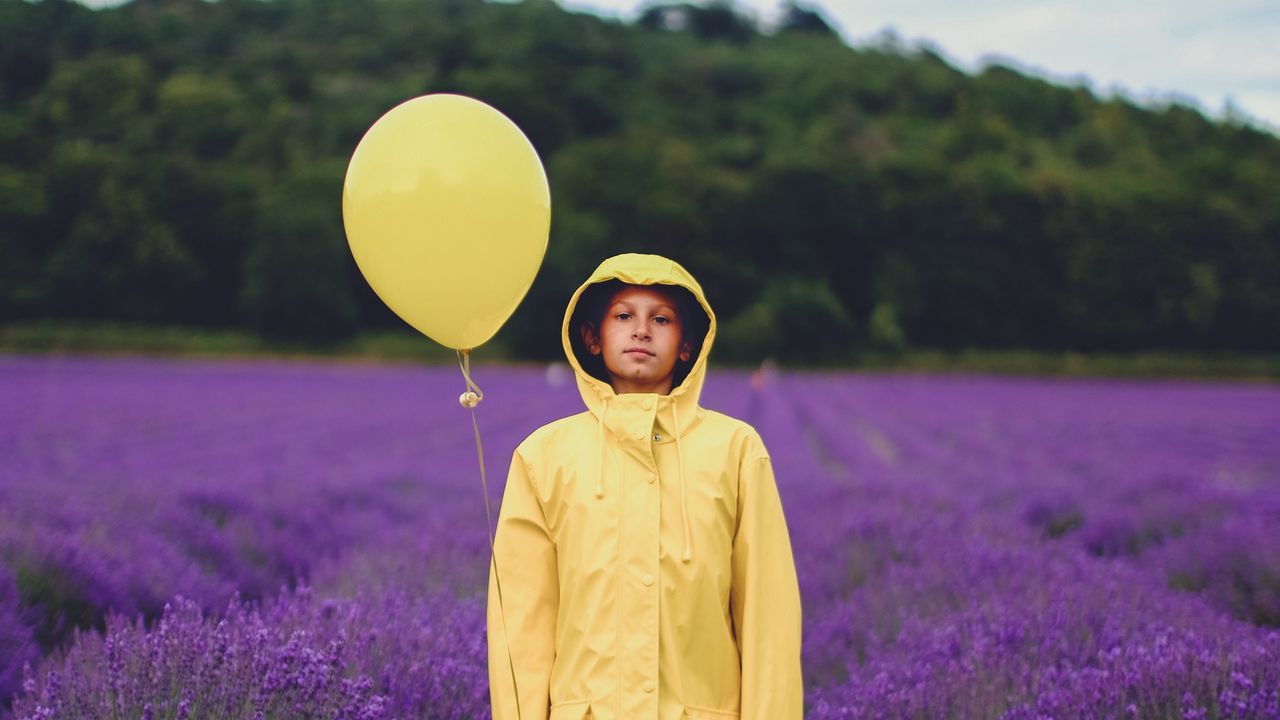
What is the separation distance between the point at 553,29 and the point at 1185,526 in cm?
6956

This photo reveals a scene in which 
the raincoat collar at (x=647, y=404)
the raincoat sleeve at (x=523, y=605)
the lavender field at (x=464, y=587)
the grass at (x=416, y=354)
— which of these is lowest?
the grass at (x=416, y=354)

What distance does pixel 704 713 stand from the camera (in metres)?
1.59

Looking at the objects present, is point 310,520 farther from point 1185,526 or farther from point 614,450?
point 1185,526

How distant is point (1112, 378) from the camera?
125 ft

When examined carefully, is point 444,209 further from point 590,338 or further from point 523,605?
point 523,605

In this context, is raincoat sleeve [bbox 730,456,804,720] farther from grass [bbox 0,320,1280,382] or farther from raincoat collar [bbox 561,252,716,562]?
grass [bbox 0,320,1280,382]

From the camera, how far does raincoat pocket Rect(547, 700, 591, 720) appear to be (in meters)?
1.56

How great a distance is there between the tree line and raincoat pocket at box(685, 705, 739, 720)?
116ft

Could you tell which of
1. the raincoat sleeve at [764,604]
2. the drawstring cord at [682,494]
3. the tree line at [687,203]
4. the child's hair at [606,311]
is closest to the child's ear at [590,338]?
the child's hair at [606,311]

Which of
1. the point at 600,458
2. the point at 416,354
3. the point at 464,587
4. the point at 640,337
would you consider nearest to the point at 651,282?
the point at 640,337

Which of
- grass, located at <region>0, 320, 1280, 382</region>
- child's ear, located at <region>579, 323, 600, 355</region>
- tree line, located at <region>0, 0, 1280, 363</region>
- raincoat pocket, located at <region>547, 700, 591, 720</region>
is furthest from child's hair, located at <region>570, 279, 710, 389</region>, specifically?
tree line, located at <region>0, 0, 1280, 363</region>

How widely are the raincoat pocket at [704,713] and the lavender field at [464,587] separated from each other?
0.58 m

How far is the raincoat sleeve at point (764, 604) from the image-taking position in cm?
157

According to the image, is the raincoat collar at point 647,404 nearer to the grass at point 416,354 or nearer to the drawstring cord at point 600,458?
the drawstring cord at point 600,458
